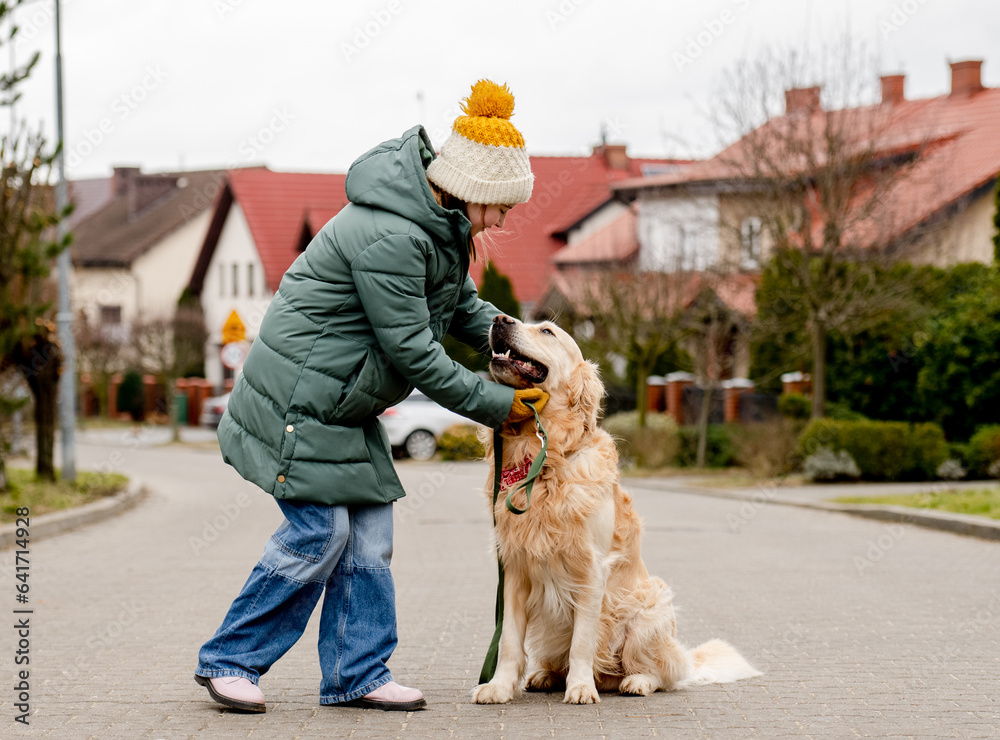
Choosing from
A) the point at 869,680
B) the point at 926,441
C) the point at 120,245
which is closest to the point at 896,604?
the point at 869,680

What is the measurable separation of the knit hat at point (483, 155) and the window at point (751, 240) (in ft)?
57.4

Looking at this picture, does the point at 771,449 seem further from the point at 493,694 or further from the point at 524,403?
the point at 524,403

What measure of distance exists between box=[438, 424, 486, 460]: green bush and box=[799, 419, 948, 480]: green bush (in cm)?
848

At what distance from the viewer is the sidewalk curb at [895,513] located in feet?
39.6

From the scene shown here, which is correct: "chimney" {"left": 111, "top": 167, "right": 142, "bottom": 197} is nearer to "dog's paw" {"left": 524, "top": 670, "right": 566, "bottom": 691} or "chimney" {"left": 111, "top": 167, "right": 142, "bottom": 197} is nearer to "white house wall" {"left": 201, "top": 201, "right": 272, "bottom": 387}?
"white house wall" {"left": 201, "top": 201, "right": 272, "bottom": 387}

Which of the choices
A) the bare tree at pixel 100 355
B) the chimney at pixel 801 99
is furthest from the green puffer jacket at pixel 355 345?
the bare tree at pixel 100 355

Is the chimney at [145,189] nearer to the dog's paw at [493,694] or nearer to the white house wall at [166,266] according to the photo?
the white house wall at [166,266]

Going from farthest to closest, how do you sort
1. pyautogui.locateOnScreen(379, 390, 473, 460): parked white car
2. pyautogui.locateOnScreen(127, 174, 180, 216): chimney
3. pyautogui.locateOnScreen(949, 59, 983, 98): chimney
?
pyautogui.locateOnScreen(127, 174, 180, 216): chimney
pyautogui.locateOnScreen(949, 59, 983, 98): chimney
pyautogui.locateOnScreen(379, 390, 473, 460): parked white car

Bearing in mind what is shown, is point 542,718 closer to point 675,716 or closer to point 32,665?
point 675,716

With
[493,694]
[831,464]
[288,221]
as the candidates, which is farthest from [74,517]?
[288,221]

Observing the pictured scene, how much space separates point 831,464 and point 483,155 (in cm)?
1524

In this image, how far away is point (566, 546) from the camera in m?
Result: 4.73

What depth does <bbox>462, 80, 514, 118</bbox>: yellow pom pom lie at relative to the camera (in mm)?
4508

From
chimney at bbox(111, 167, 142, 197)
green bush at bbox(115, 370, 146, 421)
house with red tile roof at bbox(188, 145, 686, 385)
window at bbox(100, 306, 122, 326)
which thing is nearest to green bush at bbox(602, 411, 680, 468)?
house with red tile roof at bbox(188, 145, 686, 385)
